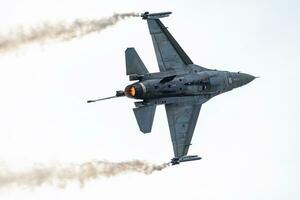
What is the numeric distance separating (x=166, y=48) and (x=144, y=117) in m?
7.70

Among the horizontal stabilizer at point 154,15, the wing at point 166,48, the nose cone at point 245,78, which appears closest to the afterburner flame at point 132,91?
the wing at point 166,48

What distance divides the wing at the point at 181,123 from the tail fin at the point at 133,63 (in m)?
5.35

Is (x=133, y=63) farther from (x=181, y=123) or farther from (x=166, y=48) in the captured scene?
(x=181, y=123)

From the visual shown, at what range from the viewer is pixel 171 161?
93062 mm

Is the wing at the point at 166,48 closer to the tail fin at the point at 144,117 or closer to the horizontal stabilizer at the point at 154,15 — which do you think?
the horizontal stabilizer at the point at 154,15

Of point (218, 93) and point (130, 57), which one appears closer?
point (130, 57)

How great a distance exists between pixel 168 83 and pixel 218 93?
7.09m

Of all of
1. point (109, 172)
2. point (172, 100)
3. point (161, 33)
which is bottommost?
point (109, 172)

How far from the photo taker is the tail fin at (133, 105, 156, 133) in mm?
90250

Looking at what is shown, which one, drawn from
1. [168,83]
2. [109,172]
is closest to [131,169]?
[109,172]

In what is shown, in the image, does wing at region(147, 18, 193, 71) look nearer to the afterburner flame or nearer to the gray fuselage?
the gray fuselage

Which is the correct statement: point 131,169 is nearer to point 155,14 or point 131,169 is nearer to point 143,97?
point 143,97

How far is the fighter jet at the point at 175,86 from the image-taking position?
90688 mm

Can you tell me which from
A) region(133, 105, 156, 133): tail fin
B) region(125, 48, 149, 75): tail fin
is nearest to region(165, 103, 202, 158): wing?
region(133, 105, 156, 133): tail fin
